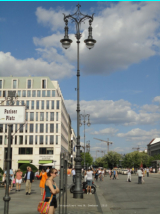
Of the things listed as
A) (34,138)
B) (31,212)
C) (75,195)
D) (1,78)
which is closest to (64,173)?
(31,212)

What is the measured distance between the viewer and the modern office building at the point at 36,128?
82000mm

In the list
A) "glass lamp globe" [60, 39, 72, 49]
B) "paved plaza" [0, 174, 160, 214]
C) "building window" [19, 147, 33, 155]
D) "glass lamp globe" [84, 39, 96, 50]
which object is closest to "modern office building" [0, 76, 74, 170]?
"building window" [19, 147, 33, 155]

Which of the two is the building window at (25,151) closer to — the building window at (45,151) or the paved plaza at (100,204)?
the building window at (45,151)

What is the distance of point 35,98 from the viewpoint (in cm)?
8612

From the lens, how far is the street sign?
6662 mm

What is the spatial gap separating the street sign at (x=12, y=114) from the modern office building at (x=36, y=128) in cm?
7473

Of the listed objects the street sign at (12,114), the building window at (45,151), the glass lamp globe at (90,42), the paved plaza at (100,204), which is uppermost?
the glass lamp globe at (90,42)

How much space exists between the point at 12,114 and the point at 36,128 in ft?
257

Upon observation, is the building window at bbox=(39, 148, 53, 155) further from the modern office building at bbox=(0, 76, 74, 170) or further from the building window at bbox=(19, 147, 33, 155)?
the building window at bbox=(19, 147, 33, 155)

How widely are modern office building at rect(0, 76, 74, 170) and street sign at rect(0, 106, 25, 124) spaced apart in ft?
245

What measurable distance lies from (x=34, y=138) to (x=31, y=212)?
7350 cm

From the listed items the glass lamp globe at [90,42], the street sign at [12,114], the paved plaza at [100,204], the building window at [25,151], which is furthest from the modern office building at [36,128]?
the street sign at [12,114]

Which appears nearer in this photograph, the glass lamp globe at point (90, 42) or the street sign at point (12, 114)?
the street sign at point (12, 114)

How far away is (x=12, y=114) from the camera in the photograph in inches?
265
